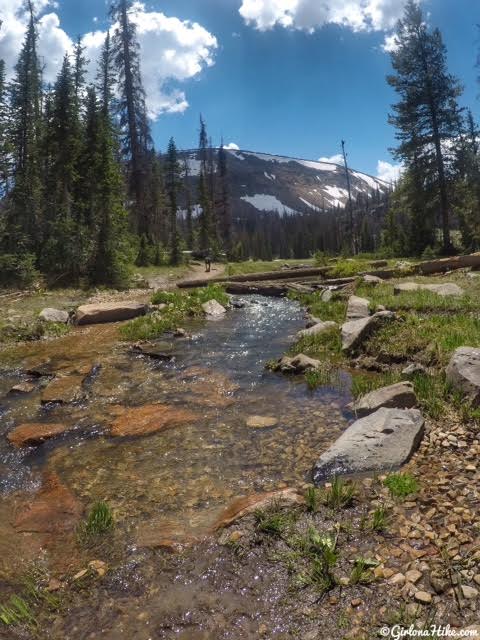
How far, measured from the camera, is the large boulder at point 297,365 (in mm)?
8320

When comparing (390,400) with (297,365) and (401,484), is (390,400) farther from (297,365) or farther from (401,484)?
(297,365)

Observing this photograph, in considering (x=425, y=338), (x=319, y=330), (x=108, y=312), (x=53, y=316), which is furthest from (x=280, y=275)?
(x=425, y=338)

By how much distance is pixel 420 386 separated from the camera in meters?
6.14

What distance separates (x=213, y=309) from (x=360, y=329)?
26.6 ft

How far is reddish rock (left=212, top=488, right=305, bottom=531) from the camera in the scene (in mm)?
3894

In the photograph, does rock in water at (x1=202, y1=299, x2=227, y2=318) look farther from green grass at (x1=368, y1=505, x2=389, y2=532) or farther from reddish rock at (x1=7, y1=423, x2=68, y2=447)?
green grass at (x1=368, y1=505, x2=389, y2=532)

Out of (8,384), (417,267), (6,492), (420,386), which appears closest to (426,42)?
Result: (417,267)

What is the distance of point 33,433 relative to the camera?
612 centimetres

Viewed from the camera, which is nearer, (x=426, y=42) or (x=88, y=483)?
(x=88, y=483)

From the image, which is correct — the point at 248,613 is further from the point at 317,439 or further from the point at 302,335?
the point at 302,335

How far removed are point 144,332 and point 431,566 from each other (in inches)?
412

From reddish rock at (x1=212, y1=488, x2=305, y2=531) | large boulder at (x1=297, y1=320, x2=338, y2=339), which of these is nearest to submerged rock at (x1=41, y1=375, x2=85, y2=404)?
reddish rock at (x1=212, y1=488, x2=305, y2=531)

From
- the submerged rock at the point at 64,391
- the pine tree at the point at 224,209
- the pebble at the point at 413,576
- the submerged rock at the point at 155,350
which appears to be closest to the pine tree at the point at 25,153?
the submerged rock at the point at 155,350

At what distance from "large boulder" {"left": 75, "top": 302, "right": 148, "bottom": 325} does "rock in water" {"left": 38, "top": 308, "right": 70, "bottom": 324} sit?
0.48m
